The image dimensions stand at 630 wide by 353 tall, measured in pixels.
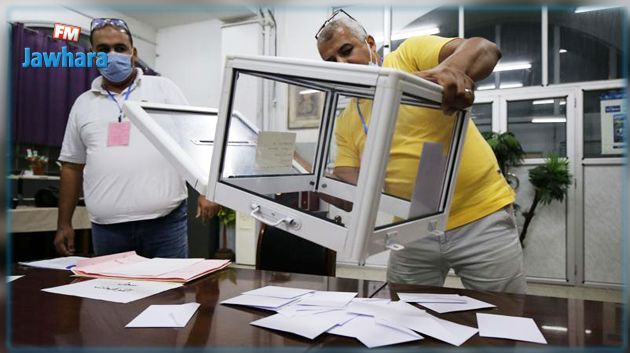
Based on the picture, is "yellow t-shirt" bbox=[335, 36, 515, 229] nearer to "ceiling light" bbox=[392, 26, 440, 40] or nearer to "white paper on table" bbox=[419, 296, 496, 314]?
"white paper on table" bbox=[419, 296, 496, 314]

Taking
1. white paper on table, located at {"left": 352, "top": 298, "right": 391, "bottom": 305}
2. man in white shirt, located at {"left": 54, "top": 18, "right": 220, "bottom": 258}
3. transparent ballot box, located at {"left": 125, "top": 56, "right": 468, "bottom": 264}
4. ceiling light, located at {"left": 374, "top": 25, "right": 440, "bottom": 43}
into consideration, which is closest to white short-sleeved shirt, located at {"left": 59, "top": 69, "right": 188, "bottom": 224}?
man in white shirt, located at {"left": 54, "top": 18, "right": 220, "bottom": 258}

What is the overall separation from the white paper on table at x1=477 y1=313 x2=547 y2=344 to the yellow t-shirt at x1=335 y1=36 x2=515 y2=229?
30 centimetres

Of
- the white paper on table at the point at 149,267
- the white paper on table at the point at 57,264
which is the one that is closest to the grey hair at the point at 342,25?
the white paper on table at the point at 149,267

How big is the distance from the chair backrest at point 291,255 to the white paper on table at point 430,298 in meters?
0.53

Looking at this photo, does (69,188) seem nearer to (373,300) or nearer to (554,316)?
(373,300)

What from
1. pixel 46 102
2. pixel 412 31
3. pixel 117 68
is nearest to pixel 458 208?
pixel 117 68

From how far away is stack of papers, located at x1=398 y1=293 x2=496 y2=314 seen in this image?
→ 95cm

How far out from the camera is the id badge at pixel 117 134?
169 centimetres

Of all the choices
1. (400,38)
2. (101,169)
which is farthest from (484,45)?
(400,38)

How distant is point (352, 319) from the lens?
2.79ft

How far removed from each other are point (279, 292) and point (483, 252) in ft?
1.93

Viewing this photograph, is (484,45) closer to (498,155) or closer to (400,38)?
(498,155)

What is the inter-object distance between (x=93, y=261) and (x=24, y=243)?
2712 mm

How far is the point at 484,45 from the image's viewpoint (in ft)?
3.15
